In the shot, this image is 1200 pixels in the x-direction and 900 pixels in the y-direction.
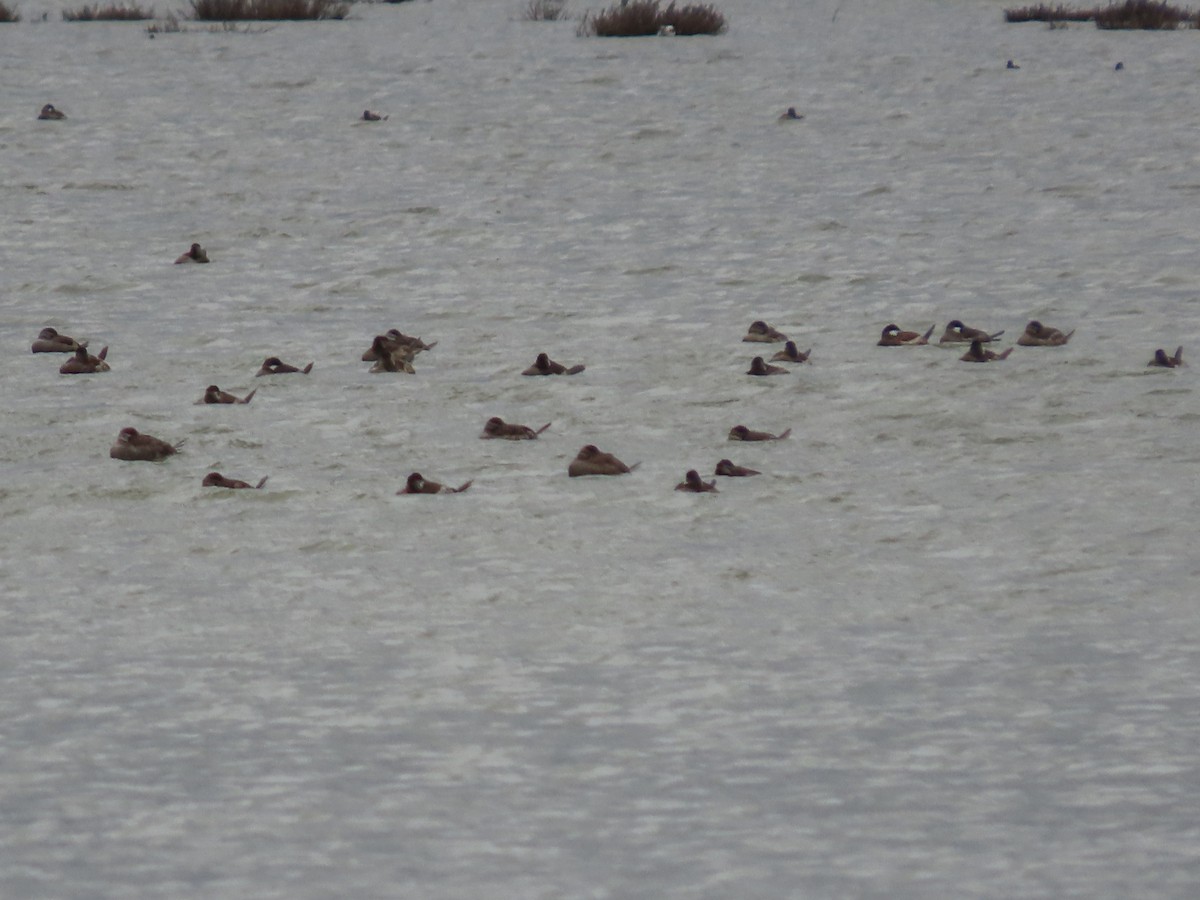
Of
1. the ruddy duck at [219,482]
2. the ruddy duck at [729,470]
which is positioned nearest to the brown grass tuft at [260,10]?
the ruddy duck at [219,482]

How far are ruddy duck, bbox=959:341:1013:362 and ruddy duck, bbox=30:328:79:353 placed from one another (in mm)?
6121

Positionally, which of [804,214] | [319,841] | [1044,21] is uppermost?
[1044,21]

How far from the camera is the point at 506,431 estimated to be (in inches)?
458

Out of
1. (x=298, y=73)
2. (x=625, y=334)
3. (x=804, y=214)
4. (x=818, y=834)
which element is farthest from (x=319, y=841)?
(x=298, y=73)

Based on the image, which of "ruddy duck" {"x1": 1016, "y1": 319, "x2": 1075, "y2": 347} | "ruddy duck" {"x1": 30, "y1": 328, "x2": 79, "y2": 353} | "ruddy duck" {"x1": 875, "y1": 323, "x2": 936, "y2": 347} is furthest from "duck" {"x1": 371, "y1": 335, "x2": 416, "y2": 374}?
"ruddy duck" {"x1": 1016, "y1": 319, "x2": 1075, "y2": 347}

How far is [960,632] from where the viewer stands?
8.16 m

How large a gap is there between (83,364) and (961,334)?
19.3 feet

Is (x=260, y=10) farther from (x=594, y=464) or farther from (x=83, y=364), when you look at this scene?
(x=594, y=464)

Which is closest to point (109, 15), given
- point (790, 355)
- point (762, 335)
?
point (762, 335)

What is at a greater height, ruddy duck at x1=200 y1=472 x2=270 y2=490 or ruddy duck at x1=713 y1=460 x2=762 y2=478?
ruddy duck at x1=713 y1=460 x2=762 y2=478

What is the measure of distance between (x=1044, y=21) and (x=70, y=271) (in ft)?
77.5

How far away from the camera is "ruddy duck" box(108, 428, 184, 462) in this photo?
36.7 feet

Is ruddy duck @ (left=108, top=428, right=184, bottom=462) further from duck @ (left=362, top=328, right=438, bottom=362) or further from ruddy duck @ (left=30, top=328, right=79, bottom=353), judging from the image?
ruddy duck @ (left=30, top=328, right=79, bottom=353)

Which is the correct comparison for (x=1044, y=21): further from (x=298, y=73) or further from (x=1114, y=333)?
(x=1114, y=333)
